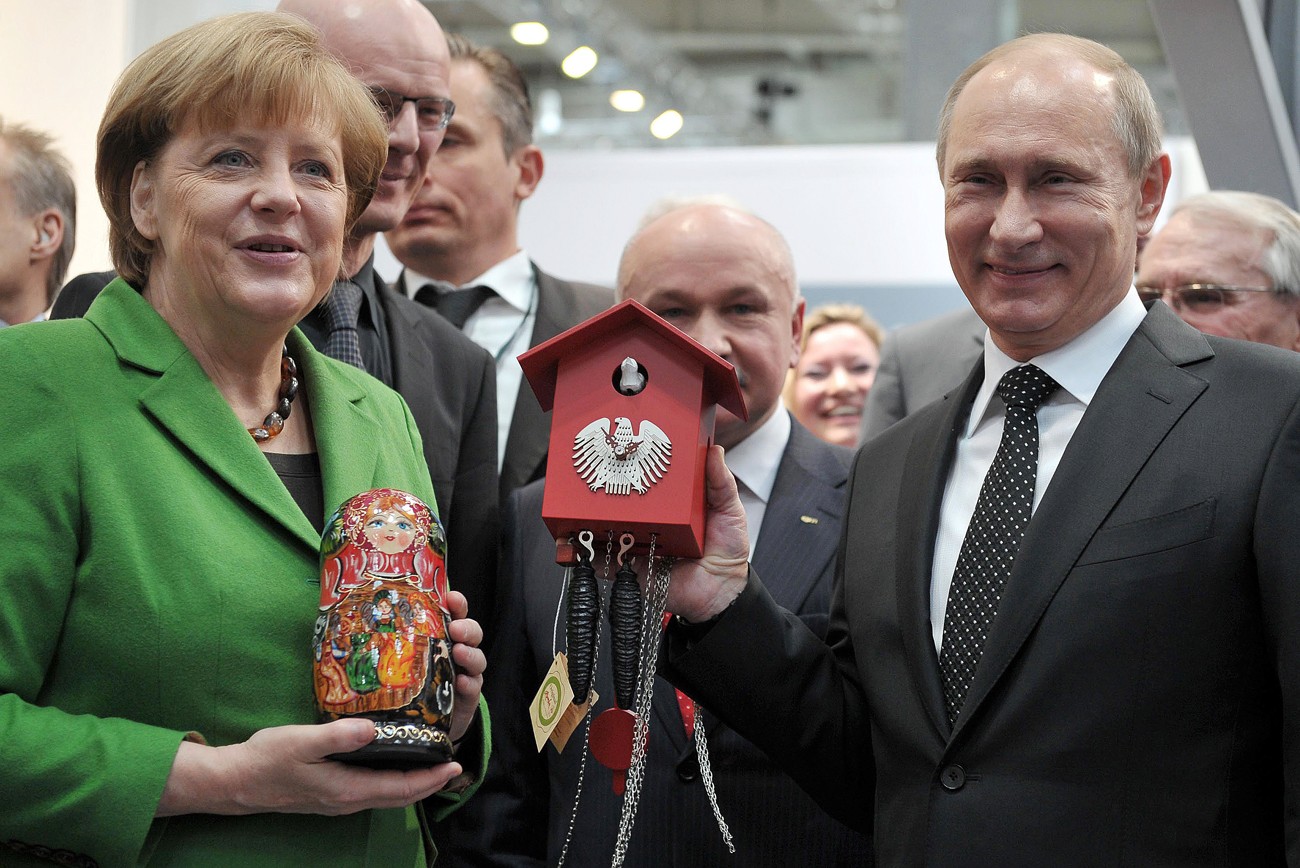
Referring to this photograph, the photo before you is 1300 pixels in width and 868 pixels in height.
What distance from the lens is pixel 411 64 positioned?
281cm

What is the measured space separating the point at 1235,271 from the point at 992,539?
1833mm

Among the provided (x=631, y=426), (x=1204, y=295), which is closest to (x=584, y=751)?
(x=631, y=426)

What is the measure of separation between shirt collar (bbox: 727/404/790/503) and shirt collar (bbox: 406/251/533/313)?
3.47 feet

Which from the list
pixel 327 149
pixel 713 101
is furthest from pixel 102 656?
pixel 713 101

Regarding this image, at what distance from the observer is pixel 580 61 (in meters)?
13.4

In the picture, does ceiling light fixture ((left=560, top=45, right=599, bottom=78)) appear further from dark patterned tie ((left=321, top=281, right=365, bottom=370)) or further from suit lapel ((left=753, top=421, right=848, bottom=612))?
suit lapel ((left=753, top=421, right=848, bottom=612))

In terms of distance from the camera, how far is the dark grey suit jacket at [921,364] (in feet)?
13.3

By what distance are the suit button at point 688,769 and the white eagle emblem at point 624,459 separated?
62cm

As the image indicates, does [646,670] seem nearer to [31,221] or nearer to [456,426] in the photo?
[456,426]

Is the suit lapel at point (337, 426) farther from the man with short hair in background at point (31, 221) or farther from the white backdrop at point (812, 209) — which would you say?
the white backdrop at point (812, 209)

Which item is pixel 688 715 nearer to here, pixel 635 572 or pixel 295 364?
pixel 635 572

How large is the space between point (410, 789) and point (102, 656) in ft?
1.46

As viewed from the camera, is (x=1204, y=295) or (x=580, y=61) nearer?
(x=1204, y=295)

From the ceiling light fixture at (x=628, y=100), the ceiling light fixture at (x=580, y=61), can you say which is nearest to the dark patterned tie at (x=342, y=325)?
the ceiling light fixture at (x=580, y=61)
